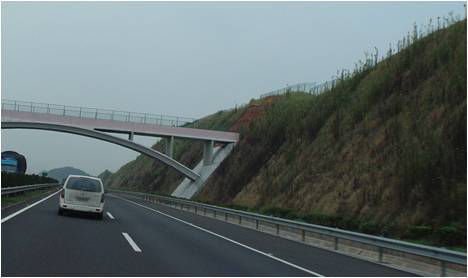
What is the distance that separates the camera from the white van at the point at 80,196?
1977 cm

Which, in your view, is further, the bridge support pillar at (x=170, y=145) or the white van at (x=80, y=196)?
the bridge support pillar at (x=170, y=145)

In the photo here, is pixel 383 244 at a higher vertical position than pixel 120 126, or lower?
lower

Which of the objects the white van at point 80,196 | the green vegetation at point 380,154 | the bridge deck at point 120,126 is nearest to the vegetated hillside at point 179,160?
the bridge deck at point 120,126

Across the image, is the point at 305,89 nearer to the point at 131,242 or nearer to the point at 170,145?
the point at 170,145

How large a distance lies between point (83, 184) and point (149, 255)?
9.51m

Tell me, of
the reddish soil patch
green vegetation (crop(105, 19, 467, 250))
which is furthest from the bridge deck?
the reddish soil patch

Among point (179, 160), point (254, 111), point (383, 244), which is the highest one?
point (254, 111)

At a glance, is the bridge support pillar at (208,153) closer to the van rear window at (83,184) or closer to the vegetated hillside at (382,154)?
the vegetated hillside at (382,154)

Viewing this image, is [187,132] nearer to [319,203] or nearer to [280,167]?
Result: [280,167]

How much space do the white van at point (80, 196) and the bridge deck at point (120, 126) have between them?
34444 millimetres

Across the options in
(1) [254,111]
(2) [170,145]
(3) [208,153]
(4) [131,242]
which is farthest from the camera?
(1) [254,111]

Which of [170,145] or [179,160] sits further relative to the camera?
[179,160]

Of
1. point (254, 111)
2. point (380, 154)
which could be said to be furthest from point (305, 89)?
point (380, 154)

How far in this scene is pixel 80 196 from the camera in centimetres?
1981
